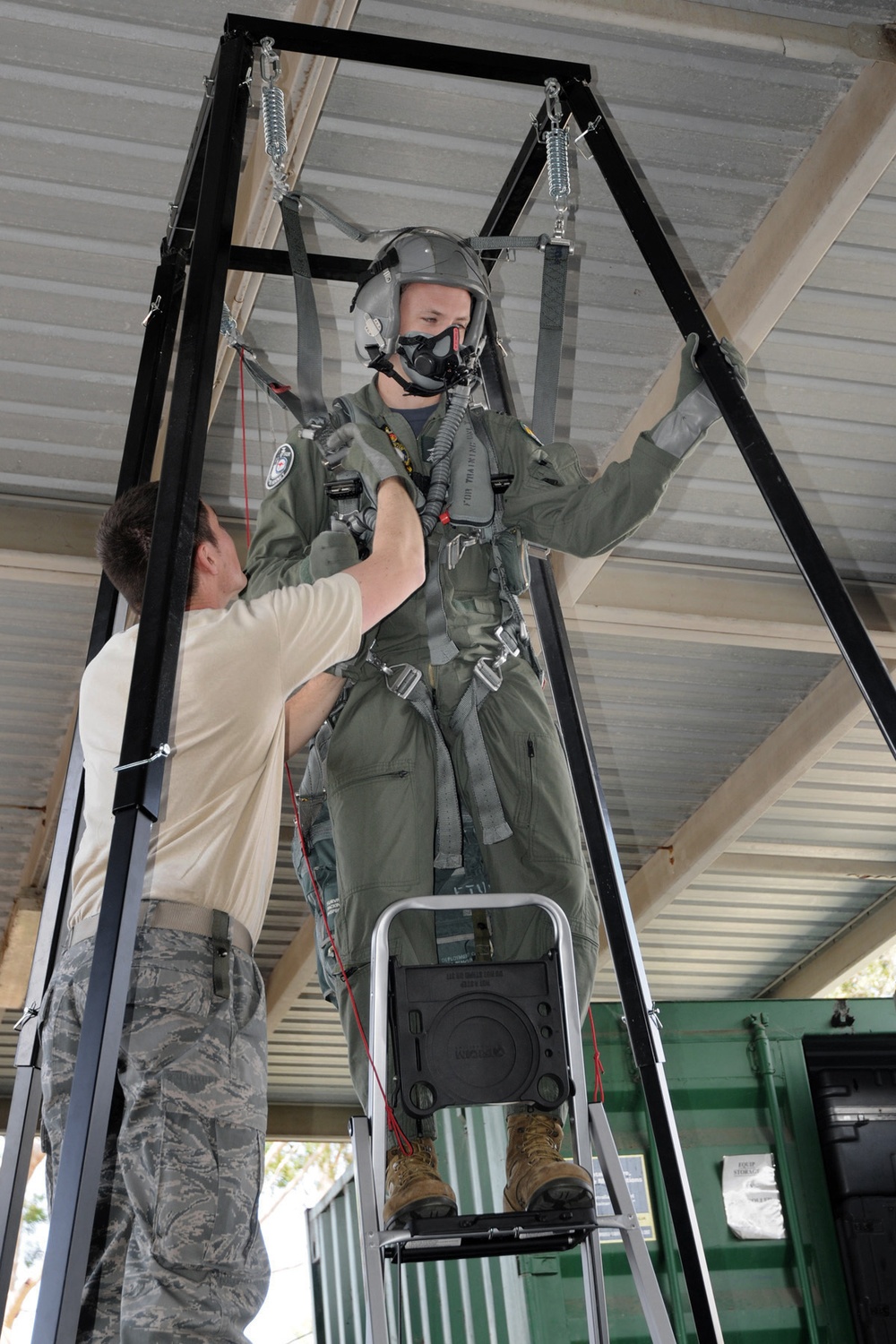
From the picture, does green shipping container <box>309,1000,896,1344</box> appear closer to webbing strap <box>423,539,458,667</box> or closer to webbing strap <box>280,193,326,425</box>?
webbing strap <box>423,539,458,667</box>

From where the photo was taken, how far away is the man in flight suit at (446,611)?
2545 mm

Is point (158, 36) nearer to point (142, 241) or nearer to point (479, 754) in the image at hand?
point (142, 241)

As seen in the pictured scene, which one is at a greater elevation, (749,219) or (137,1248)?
(749,219)

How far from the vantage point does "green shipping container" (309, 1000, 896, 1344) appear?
4.61 m

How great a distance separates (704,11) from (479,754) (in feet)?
8.92

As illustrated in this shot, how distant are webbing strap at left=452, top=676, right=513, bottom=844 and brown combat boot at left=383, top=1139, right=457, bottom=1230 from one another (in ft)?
2.15

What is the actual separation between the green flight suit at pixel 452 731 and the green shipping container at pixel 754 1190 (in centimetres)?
242

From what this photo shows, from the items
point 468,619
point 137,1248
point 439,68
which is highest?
point 439,68

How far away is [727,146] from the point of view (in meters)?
4.48

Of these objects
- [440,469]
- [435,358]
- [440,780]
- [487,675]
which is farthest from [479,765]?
[435,358]

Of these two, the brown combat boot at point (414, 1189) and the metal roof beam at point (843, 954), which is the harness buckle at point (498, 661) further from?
the metal roof beam at point (843, 954)

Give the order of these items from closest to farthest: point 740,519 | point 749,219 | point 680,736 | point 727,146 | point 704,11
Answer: point 704,11 → point 727,146 → point 749,219 → point 740,519 → point 680,736

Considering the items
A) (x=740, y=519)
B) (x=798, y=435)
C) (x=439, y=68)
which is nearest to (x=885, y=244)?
(x=798, y=435)

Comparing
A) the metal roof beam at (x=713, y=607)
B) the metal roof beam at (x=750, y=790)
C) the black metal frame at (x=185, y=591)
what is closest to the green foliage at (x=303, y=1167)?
the metal roof beam at (x=750, y=790)
